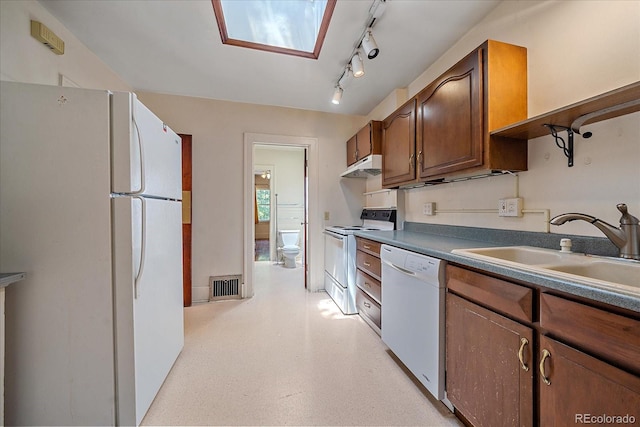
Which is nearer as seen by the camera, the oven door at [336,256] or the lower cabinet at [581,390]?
the lower cabinet at [581,390]

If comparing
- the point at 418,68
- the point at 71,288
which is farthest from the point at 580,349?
the point at 418,68

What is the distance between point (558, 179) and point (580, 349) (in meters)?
0.95

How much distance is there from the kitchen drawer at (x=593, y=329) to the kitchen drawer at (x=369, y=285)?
4.38 ft

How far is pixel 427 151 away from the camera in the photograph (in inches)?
76.8

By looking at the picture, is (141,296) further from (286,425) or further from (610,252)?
(610,252)

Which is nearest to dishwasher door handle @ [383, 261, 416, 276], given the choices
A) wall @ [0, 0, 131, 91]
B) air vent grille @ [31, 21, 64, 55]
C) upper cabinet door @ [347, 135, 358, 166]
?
upper cabinet door @ [347, 135, 358, 166]

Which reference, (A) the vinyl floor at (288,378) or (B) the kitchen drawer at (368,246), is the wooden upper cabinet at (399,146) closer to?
(B) the kitchen drawer at (368,246)

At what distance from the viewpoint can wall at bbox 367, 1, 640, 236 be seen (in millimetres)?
1103

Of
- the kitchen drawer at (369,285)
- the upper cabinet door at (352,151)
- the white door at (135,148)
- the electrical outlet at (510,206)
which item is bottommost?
the kitchen drawer at (369,285)

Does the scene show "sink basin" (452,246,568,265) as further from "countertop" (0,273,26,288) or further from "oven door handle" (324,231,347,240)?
"countertop" (0,273,26,288)

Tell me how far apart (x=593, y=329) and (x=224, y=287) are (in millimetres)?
3225

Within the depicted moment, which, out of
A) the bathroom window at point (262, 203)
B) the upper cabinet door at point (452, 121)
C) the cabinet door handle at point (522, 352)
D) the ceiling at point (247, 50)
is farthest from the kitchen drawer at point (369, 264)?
the bathroom window at point (262, 203)

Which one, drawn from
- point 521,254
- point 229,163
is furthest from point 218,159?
point 521,254

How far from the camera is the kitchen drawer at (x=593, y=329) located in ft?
2.17
